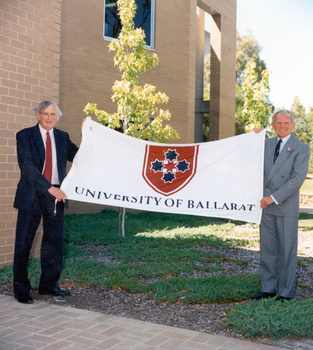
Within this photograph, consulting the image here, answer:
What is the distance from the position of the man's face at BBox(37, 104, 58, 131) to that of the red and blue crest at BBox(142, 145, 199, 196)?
130cm

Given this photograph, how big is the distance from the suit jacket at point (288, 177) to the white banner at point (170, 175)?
163mm

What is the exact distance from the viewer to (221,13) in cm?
1831

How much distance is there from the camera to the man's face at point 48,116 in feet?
16.5

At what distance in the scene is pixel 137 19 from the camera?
1433 centimetres

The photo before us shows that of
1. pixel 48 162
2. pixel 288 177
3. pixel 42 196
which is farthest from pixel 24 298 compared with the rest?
pixel 288 177

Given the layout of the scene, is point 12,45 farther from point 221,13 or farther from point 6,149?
point 221,13

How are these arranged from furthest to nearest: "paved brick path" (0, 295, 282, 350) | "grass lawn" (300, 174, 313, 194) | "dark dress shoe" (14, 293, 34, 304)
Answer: "grass lawn" (300, 174, 313, 194)
"dark dress shoe" (14, 293, 34, 304)
"paved brick path" (0, 295, 282, 350)

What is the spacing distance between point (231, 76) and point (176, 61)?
4653 mm

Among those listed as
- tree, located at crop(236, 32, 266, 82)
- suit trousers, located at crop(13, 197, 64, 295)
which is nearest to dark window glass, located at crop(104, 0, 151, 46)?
suit trousers, located at crop(13, 197, 64, 295)

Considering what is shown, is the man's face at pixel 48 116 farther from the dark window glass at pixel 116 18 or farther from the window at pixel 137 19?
the dark window glass at pixel 116 18

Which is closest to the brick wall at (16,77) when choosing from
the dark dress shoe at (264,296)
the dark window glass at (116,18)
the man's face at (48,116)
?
the man's face at (48,116)

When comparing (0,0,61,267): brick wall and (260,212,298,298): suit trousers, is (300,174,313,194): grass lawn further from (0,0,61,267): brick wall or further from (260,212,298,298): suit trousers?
(260,212,298,298): suit trousers

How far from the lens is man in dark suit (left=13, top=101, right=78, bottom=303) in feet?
16.3

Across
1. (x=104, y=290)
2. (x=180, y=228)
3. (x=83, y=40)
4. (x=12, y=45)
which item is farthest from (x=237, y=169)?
(x=83, y=40)
